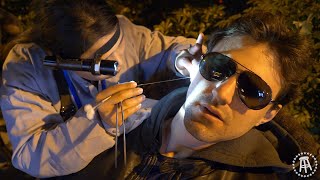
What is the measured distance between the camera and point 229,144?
210cm

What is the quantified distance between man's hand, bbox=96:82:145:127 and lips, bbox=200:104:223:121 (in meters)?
0.40

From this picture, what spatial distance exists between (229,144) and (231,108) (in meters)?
0.24

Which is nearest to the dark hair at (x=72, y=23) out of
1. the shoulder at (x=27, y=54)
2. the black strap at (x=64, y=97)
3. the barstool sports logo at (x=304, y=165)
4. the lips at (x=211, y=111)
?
the shoulder at (x=27, y=54)

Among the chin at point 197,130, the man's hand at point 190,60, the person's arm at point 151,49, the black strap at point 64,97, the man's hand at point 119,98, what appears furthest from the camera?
the person's arm at point 151,49

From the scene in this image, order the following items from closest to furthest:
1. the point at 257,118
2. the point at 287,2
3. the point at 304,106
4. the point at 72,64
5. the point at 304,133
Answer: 1. the point at 72,64
2. the point at 257,118
3. the point at 304,133
4. the point at 287,2
5. the point at 304,106

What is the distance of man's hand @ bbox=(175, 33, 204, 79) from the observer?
2.17 metres

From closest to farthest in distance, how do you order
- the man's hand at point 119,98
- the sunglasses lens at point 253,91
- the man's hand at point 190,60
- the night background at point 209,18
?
1. the man's hand at point 119,98
2. the sunglasses lens at point 253,91
3. the man's hand at point 190,60
4. the night background at point 209,18

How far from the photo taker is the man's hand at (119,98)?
1.66 m

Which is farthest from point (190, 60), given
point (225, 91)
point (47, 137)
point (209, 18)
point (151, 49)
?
point (209, 18)

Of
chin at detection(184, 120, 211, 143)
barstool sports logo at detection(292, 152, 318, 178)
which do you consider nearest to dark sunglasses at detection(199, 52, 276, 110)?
chin at detection(184, 120, 211, 143)

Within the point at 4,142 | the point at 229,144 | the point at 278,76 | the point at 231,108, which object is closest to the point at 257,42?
the point at 278,76

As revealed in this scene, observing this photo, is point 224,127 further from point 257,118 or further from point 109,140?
point 109,140

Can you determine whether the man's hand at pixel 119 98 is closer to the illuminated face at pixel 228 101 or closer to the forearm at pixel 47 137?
the forearm at pixel 47 137

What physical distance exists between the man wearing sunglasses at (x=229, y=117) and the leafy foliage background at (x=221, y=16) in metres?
0.57
